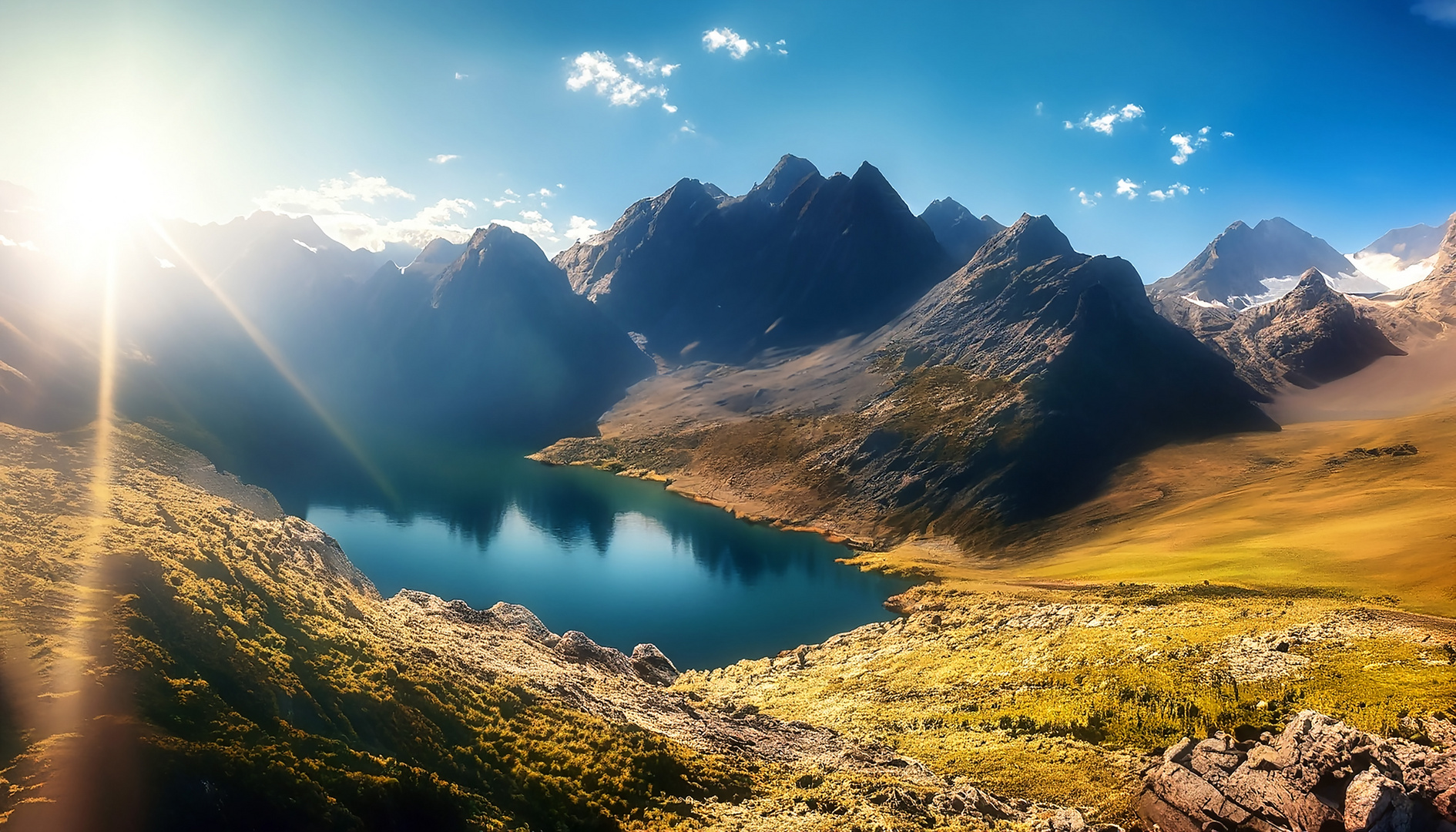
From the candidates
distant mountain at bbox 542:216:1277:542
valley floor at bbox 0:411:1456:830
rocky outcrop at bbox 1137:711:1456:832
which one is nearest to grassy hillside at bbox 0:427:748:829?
valley floor at bbox 0:411:1456:830

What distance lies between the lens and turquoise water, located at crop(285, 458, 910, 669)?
71625 mm

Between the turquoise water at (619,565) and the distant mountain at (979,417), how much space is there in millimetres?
18522

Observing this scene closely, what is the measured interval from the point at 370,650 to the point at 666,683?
29708 mm

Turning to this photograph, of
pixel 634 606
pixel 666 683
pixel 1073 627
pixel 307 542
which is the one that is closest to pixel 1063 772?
pixel 1073 627

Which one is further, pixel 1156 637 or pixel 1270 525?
pixel 1270 525

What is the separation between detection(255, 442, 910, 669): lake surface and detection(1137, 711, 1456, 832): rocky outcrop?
42.8 metres

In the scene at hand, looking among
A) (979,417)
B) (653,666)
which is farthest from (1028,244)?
(653,666)

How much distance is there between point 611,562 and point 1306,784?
266 ft

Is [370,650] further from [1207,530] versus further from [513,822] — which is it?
[1207,530]

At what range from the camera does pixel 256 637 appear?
25016 millimetres

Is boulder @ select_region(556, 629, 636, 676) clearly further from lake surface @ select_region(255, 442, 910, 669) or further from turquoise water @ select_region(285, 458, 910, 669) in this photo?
turquoise water @ select_region(285, 458, 910, 669)

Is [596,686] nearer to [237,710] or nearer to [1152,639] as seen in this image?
[237,710]

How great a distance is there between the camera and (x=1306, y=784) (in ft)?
75.4

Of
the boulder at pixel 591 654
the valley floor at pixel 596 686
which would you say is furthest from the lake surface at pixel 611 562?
the boulder at pixel 591 654
